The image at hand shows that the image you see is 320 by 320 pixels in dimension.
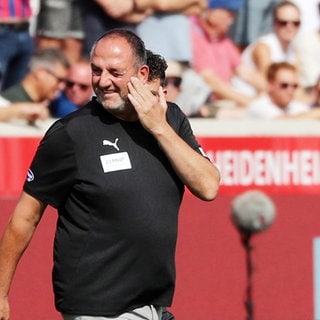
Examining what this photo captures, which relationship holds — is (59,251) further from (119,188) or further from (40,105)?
(40,105)

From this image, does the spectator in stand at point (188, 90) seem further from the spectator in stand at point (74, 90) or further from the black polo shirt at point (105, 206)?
the black polo shirt at point (105, 206)

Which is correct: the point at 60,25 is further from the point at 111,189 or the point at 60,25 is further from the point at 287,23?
the point at 111,189

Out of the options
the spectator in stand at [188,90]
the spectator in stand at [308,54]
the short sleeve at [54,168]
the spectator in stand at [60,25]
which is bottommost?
the short sleeve at [54,168]

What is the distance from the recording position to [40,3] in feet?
25.1

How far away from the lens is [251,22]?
8.12 m

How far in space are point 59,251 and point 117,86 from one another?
68 centimetres

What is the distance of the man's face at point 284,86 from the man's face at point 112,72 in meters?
3.68

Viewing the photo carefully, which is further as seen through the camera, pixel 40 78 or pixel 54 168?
pixel 40 78

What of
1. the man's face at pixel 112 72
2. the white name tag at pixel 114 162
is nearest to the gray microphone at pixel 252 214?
the white name tag at pixel 114 162

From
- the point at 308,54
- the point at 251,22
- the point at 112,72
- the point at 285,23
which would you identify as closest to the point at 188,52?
the point at 251,22

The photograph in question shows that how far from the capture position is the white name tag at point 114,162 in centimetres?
449

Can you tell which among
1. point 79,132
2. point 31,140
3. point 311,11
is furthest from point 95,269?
point 311,11

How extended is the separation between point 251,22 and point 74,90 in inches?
54.3

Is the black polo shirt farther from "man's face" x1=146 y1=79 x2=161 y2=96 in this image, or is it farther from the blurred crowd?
the blurred crowd
